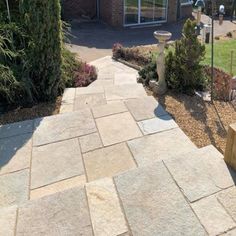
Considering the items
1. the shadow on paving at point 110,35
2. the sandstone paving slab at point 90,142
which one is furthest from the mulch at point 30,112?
the shadow on paving at point 110,35

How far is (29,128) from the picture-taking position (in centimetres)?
450

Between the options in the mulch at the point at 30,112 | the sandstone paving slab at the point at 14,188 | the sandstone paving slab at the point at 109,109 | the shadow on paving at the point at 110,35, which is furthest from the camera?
the shadow on paving at the point at 110,35

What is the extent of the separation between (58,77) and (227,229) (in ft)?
13.3

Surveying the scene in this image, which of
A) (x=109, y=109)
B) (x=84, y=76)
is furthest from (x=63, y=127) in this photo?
(x=84, y=76)

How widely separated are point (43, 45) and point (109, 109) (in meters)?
1.61

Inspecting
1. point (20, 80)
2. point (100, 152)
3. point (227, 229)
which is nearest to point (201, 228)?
point (227, 229)

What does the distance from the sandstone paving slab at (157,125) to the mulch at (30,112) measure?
67.7 inches

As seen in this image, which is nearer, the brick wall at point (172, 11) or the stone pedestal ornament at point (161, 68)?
the stone pedestal ornament at point (161, 68)

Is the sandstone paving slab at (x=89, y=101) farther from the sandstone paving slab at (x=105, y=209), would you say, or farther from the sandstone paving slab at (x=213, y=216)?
the sandstone paving slab at (x=213, y=216)

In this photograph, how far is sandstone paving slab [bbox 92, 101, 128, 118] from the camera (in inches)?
189

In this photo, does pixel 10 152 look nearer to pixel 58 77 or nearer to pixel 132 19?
pixel 58 77

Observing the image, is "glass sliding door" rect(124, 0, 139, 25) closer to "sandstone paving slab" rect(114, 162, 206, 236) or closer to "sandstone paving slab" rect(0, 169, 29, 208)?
"sandstone paving slab" rect(0, 169, 29, 208)

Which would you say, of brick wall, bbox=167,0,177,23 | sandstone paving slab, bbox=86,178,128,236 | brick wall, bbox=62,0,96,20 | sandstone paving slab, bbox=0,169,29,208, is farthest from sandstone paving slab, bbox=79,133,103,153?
brick wall, bbox=167,0,177,23

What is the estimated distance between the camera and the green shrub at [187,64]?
17.3ft
